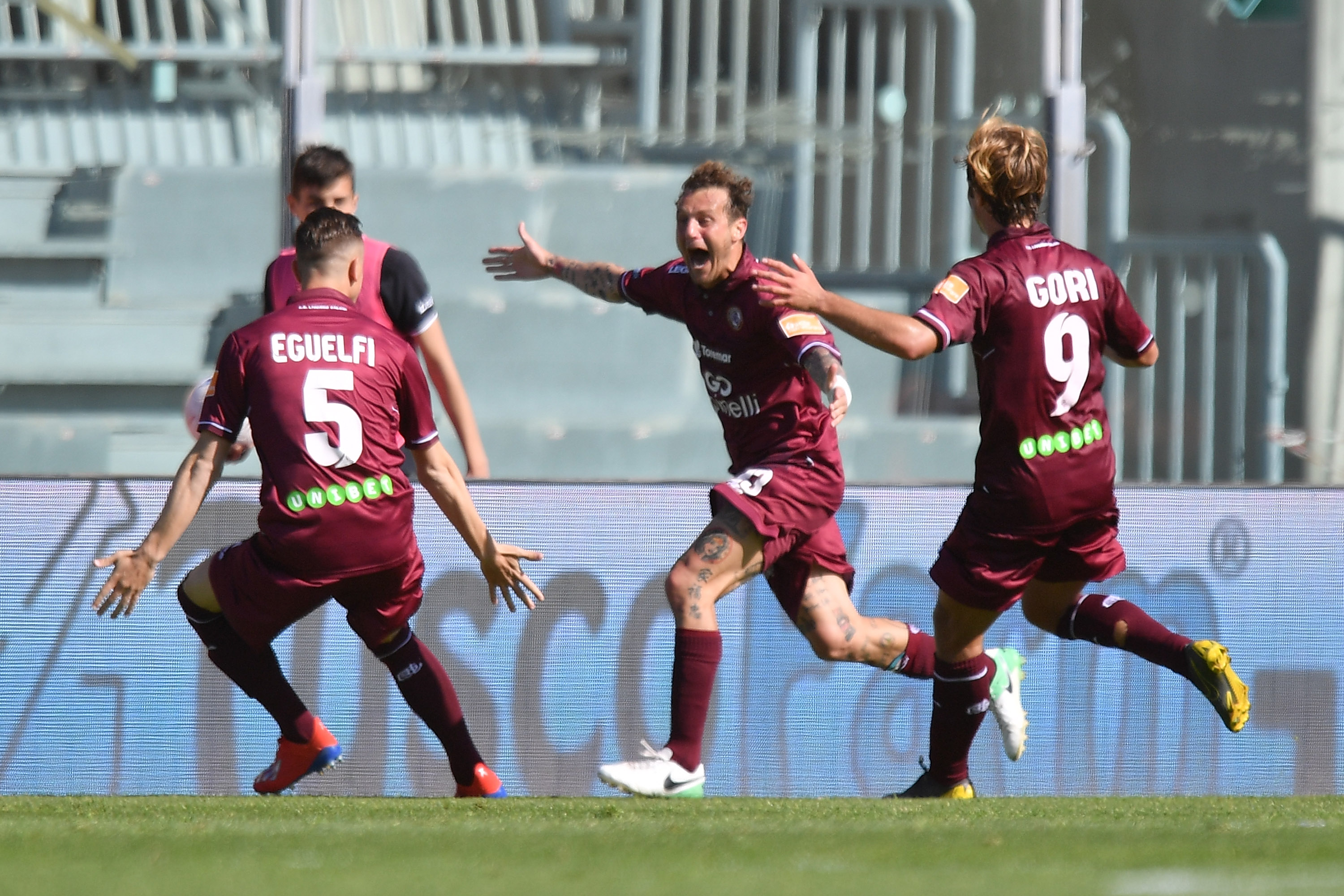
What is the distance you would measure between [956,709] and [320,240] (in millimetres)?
2233

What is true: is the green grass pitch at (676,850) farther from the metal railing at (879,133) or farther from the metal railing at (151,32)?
the metal railing at (151,32)

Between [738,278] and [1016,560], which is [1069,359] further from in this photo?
[738,278]

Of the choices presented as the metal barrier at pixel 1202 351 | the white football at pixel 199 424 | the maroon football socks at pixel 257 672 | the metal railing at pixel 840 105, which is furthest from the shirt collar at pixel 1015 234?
the metal railing at pixel 840 105

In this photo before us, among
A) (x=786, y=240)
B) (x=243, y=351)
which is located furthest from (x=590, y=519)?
(x=786, y=240)

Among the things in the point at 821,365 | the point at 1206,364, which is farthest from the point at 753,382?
the point at 1206,364

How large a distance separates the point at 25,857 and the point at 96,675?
2213 millimetres

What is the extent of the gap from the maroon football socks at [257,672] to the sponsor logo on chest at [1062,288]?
235 cm

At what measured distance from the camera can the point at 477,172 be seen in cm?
879

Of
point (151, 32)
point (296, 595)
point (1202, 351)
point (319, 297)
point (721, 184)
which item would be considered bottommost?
point (1202, 351)

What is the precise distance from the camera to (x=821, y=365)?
14.3ft

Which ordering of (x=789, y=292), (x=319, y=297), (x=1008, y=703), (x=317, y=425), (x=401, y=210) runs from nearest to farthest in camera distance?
(x=789, y=292), (x=317, y=425), (x=319, y=297), (x=1008, y=703), (x=401, y=210)

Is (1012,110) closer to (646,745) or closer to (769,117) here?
(769,117)

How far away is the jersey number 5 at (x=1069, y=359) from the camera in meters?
4.41

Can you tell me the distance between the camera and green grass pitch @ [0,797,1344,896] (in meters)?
2.89
